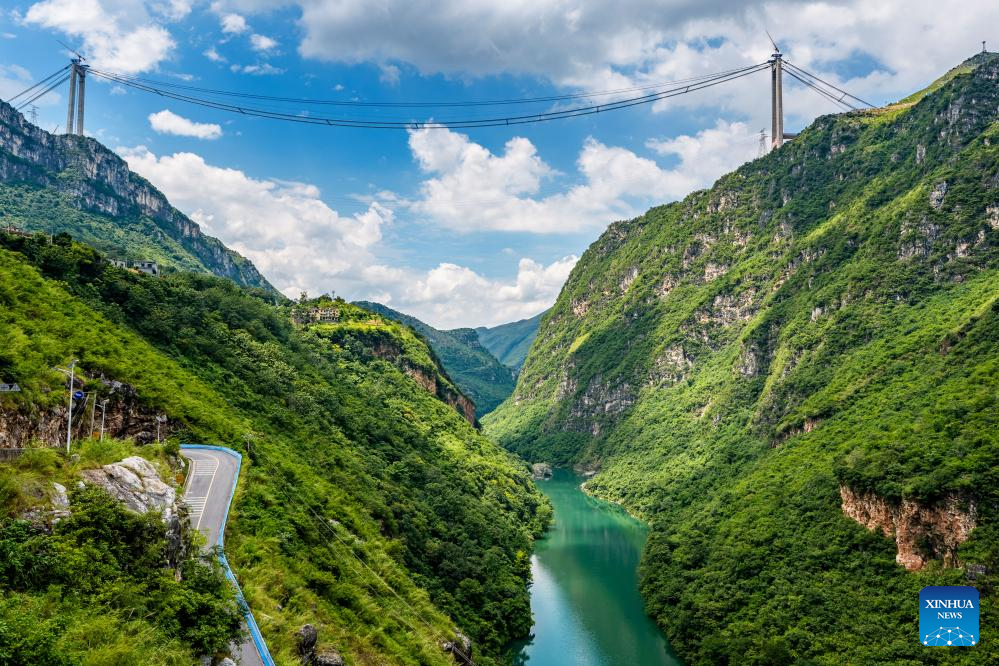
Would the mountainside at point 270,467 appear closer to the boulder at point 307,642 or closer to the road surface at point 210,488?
the boulder at point 307,642

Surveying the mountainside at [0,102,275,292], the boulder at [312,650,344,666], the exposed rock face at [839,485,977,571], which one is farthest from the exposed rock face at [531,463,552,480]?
the boulder at [312,650,344,666]

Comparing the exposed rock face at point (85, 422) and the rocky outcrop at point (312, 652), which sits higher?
the exposed rock face at point (85, 422)

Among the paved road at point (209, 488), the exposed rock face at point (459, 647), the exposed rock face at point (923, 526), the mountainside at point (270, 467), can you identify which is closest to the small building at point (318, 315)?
the mountainside at point (270, 467)

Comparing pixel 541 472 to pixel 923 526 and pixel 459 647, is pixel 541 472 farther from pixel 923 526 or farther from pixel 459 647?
pixel 459 647

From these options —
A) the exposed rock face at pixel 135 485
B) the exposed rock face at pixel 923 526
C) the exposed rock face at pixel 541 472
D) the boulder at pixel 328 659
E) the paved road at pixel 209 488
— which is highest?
the exposed rock face at pixel 135 485

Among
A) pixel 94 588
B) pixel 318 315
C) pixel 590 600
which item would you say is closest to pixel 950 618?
pixel 590 600

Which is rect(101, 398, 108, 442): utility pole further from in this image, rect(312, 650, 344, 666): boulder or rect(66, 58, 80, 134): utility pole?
rect(66, 58, 80, 134): utility pole
